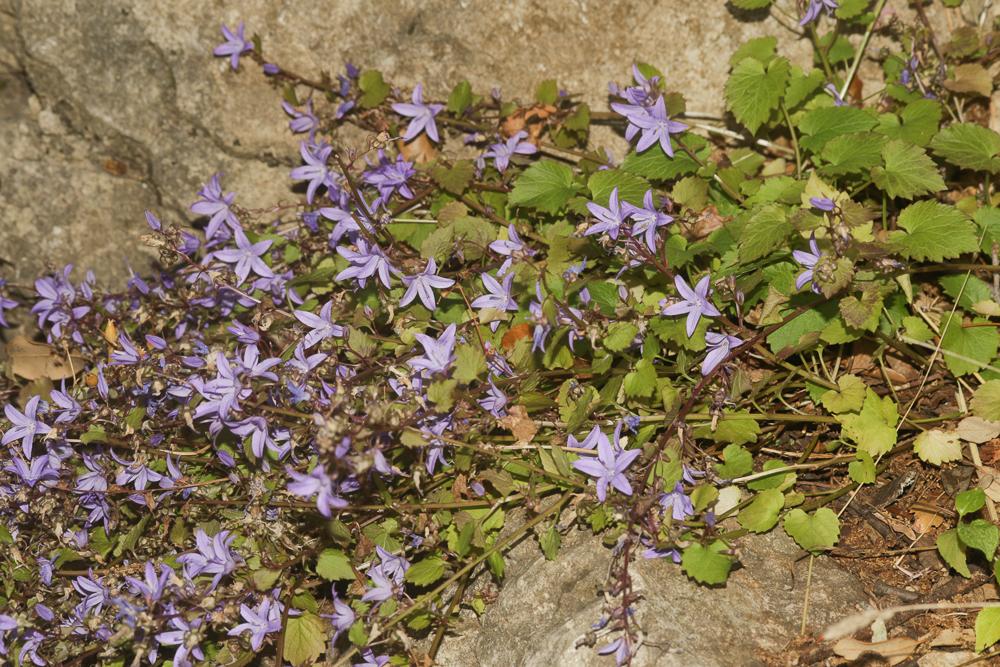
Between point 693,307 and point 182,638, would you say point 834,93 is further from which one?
point 182,638

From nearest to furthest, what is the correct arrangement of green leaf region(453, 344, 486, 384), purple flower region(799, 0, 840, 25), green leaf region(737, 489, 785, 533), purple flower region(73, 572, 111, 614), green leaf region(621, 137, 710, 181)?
green leaf region(453, 344, 486, 384), green leaf region(737, 489, 785, 533), purple flower region(73, 572, 111, 614), green leaf region(621, 137, 710, 181), purple flower region(799, 0, 840, 25)

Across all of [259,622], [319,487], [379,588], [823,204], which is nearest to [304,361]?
[319,487]

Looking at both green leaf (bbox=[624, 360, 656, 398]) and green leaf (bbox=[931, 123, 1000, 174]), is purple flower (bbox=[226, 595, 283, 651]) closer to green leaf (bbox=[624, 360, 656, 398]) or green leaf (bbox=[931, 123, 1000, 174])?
green leaf (bbox=[624, 360, 656, 398])

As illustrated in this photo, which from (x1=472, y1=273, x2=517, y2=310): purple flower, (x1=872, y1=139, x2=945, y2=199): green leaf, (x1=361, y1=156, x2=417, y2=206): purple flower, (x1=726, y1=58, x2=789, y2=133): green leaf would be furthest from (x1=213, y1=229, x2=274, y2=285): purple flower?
(x1=872, y1=139, x2=945, y2=199): green leaf

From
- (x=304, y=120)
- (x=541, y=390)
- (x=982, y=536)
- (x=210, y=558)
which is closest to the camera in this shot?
(x=982, y=536)

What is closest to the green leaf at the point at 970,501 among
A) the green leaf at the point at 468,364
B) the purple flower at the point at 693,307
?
the purple flower at the point at 693,307

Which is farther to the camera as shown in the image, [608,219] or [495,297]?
[495,297]
